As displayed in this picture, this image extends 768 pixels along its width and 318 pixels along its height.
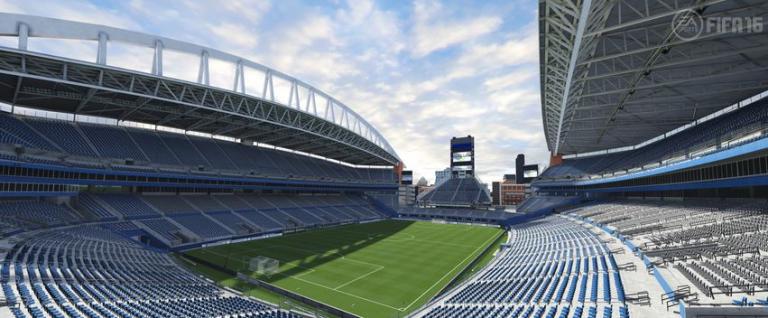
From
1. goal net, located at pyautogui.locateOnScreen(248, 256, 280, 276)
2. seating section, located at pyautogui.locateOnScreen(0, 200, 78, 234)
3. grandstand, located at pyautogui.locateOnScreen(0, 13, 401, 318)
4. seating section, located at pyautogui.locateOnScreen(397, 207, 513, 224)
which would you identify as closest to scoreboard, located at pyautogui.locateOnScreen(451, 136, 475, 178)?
seating section, located at pyautogui.locateOnScreen(397, 207, 513, 224)

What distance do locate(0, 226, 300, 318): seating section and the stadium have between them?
0.14m

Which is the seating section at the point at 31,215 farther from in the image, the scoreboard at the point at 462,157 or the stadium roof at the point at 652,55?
the scoreboard at the point at 462,157

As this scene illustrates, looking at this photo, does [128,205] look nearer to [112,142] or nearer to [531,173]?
[112,142]

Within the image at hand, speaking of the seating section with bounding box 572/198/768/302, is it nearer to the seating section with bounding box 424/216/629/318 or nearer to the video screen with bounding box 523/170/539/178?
the seating section with bounding box 424/216/629/318

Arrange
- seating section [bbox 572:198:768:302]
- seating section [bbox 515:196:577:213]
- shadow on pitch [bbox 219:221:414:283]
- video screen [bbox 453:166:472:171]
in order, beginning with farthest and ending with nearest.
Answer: video screen [bbox 453:166:472:171] < seating section [bbox 515:196:577:213] < shadow on pitch [bbox 219:221:414:283] < seating section [bbox 572:198:768:302]

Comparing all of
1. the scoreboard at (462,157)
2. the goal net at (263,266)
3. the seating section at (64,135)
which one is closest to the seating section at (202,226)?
the goal net at (263,266)

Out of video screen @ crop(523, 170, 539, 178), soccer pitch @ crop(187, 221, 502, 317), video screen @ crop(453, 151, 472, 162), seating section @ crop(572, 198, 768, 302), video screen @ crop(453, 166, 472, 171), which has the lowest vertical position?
soccer pitch @ crop(187, 221, 502, 317)

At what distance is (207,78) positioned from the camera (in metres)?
30.7

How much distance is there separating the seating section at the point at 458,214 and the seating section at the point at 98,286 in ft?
153

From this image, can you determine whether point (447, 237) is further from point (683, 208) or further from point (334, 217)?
point (683, 208)

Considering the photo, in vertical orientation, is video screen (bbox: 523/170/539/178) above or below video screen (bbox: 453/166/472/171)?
below

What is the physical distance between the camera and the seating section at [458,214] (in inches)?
2239

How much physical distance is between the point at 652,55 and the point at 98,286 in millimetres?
28996

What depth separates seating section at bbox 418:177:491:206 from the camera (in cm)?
6707
